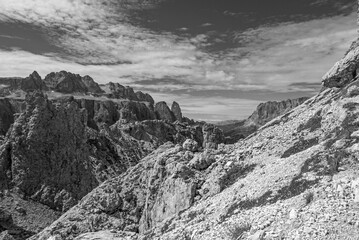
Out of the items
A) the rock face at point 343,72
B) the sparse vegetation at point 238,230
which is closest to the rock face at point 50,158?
the rock face at point 343,72

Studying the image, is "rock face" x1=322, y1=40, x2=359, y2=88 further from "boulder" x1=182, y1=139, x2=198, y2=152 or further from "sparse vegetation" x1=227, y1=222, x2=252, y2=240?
"sparse vegetation" x1=227, y1=222, x2=252, y2=240

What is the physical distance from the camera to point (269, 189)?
24062mm

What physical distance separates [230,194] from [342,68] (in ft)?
77.4

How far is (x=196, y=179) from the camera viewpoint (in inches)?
1469

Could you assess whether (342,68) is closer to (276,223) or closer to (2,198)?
(276,223)

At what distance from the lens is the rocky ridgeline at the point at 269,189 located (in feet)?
58.4

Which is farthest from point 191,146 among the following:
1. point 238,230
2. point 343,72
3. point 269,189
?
point 238,230

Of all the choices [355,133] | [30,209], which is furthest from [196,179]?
[30,209]

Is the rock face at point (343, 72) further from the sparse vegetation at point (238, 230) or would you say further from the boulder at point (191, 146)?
the sparse vegetation at point (238, 230)

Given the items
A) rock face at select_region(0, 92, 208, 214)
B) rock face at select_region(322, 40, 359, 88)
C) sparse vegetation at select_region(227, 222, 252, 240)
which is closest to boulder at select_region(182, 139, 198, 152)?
rock face at select_region(322, 40, 359, 88)

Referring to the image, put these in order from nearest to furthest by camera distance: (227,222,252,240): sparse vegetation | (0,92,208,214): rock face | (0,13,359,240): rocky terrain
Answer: (0,13,359,240): rocky terrain, (227,222,252,240): sparse vegetation, (0,92,208,214): rock face

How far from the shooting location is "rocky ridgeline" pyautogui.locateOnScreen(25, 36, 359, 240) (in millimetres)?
17812

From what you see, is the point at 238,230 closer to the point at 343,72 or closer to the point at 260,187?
the point at 260,187

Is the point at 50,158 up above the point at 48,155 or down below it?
below
